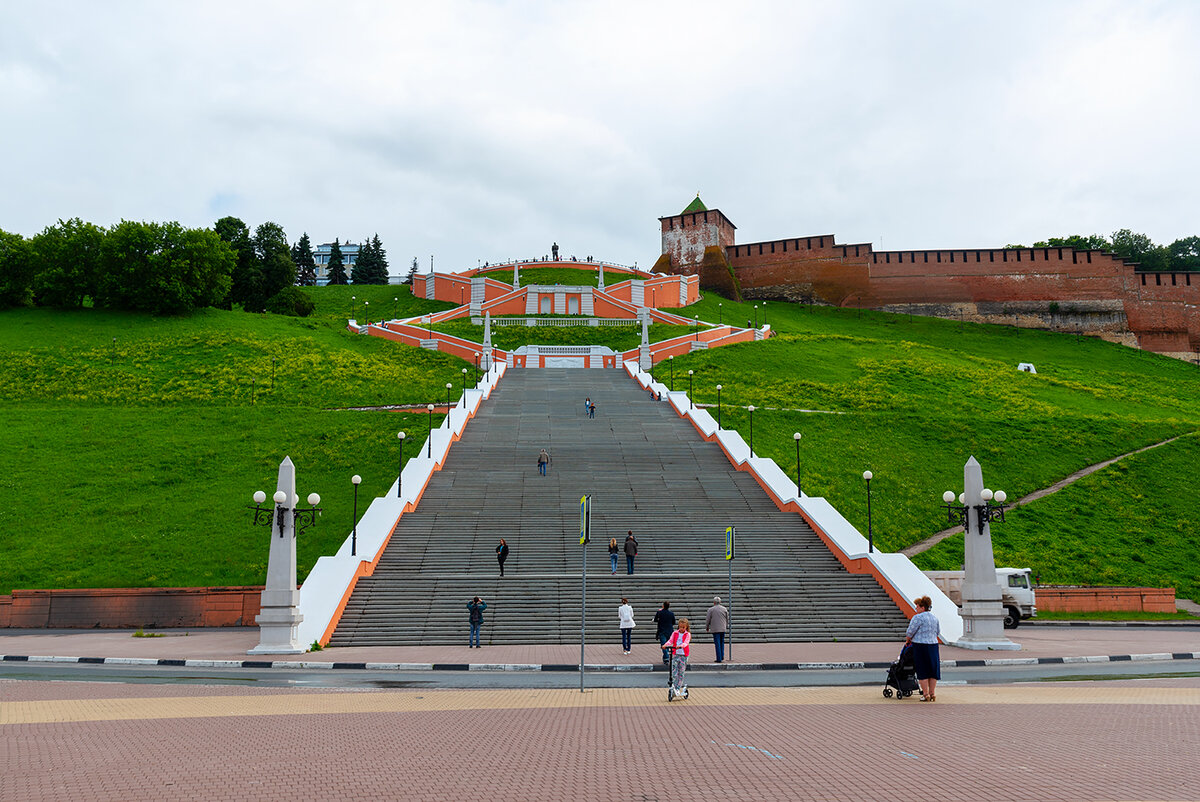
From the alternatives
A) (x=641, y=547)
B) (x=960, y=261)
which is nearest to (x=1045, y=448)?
(x=641, y=547)

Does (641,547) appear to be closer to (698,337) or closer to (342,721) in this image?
(342,721)

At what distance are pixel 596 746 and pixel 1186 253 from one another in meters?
118

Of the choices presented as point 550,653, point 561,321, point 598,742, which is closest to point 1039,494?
point 550,653

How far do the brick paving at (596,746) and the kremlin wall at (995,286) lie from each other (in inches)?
2963

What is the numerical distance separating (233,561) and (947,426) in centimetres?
2802

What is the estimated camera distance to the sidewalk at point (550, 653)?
1445 cm

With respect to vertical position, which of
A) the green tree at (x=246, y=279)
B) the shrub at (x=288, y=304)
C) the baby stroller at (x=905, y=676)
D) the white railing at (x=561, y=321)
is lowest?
the baby stroller at (x=905, y=676)

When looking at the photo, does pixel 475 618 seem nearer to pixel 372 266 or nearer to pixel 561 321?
pixel 561 321

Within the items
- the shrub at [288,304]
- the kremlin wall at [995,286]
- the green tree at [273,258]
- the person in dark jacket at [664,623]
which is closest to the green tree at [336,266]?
the green tree at [273,258]

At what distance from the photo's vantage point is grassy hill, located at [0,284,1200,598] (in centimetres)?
2467

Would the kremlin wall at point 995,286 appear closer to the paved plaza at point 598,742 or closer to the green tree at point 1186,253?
the green tree at point 1186,253

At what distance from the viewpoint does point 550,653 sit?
15.8 metres

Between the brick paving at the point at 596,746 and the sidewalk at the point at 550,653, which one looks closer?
the brick paving at the point at 596,746

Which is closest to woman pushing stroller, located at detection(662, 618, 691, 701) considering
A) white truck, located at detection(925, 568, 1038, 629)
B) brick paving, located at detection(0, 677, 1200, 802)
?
brick paving, located at detection(0, 677, 1200, 802)
